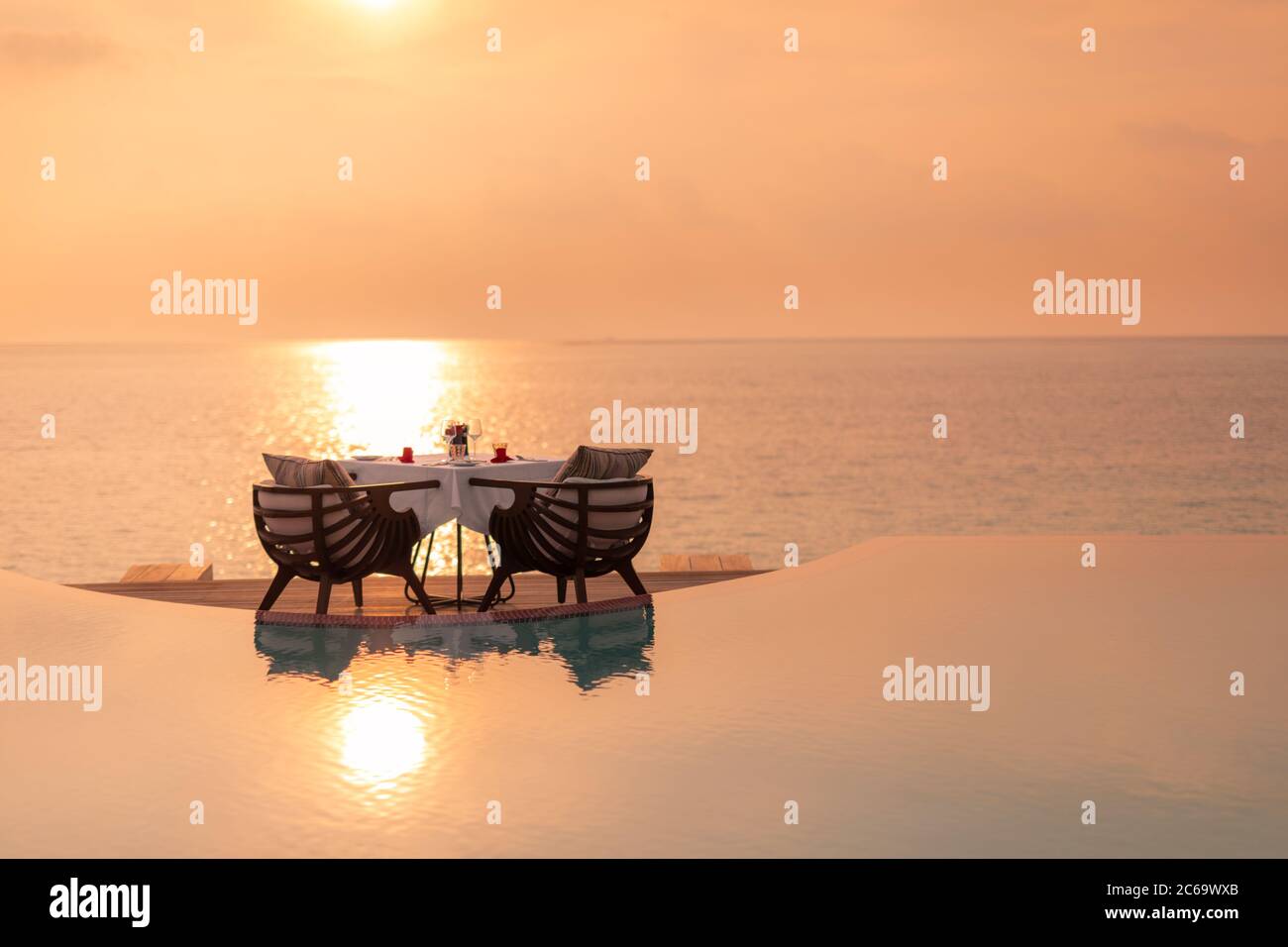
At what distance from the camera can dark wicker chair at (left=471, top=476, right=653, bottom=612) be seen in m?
7.23

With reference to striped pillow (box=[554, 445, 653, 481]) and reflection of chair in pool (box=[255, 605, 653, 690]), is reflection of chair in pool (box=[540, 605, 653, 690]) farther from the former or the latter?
striped pillow (box=[554, 445, 653, 481])

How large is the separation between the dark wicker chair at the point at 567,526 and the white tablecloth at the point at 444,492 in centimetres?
10

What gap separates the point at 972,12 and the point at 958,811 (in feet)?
93.1

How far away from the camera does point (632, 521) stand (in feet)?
24.6

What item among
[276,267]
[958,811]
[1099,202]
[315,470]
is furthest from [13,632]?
[276,267]

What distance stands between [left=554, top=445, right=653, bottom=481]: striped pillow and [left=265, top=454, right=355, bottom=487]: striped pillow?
1.16 metres

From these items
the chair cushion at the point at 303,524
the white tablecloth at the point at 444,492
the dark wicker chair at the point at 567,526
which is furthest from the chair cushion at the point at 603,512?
the chair cushion at the point at 303,524

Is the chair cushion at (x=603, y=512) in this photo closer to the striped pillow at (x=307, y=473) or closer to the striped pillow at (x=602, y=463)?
the striped pillow at (x=602, y=463)

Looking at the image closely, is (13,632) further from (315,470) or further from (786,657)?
(786,657)


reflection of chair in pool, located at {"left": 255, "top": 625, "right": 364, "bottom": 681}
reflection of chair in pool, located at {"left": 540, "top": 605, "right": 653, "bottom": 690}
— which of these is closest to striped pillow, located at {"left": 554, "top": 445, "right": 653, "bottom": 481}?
reflection of chair in pool, located at {"left": 540, "top": 605, "right": 653, "bottom": 690}

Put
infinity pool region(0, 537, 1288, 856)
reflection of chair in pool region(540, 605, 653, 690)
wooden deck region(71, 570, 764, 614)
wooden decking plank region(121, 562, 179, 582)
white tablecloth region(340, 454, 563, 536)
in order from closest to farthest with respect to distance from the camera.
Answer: infinity pool region(0, 537, 1288, 856), reflection of chair in pool region(540, 605, 653, 690), white tablecloth region(340, 454, 563, 536), wooden deck region(71, 570, 764, 614), wooden decking plank region(121, 562, 179, 582)

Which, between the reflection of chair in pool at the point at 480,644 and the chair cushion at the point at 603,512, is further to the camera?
the chair cushion at the point at 603,512

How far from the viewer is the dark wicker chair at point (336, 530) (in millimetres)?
6988

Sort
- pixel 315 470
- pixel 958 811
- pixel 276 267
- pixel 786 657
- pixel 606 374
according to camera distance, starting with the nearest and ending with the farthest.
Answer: pixel 958 811 → pixel 786 657 → pixel 315 470 → pixel 276 267 → pixel 606 374
